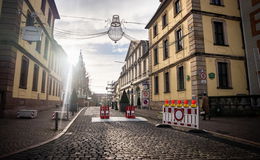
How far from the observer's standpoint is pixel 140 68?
29453 mm

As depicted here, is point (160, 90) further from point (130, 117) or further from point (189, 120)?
point (189, 120)

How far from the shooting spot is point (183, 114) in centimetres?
729

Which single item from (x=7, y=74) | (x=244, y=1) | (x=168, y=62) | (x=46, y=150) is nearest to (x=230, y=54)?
(x=168, y=62)

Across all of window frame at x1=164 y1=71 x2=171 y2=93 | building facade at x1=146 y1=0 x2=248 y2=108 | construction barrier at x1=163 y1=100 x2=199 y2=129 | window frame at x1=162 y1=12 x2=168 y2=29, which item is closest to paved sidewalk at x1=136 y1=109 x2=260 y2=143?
construction barrier at x1=163 y1=100 x2=199 y2=129

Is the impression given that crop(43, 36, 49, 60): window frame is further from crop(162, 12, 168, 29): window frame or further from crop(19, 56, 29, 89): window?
crop(162, 12, 168, 29): window frame

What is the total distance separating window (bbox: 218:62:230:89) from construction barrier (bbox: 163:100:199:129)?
810 centimetres

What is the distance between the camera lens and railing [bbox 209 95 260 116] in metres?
11.2

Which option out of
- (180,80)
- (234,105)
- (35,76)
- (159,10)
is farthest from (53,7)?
(234,105)

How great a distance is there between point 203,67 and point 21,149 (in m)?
12.9

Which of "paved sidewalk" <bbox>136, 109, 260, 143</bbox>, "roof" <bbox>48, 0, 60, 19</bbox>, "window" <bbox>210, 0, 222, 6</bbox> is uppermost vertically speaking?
"roof" <bbox>48, 0, 60, 19</bbox>

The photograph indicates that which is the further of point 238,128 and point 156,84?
point 156,84

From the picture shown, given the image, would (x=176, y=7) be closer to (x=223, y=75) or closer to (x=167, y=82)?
(x=167, y=82)

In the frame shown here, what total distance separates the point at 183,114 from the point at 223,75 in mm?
8953

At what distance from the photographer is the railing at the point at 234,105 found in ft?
36.9
